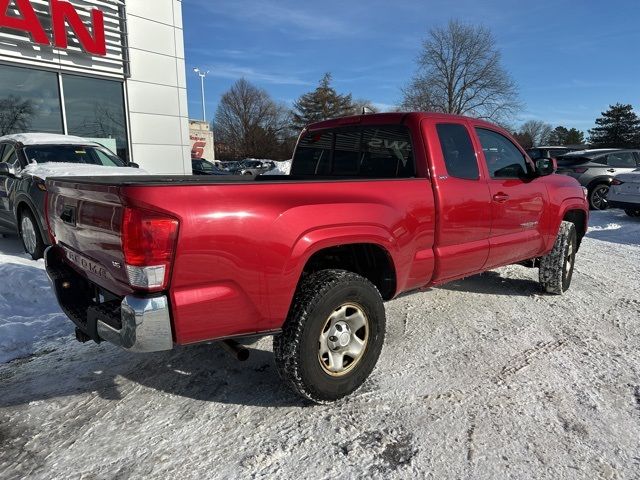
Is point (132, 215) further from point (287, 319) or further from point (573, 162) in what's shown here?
point (573, 162)

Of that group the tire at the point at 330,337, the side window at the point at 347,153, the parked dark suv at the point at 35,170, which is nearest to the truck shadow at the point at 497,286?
the side window at the point at 347,153

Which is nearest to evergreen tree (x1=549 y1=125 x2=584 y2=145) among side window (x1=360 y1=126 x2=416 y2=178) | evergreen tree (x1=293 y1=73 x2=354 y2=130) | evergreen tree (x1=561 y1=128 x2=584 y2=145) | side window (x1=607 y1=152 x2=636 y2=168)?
evergreen tree (x1=561 y1=128 x2=584 y2=145)

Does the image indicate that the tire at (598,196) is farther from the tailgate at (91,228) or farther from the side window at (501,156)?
the tailgate at (91,228)

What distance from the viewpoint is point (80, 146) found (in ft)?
25.0

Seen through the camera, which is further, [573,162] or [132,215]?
[573,162]

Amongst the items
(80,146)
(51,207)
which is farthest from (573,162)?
(51,207)

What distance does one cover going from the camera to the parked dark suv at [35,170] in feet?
20.1

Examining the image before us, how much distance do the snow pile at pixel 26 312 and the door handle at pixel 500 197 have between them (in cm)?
402

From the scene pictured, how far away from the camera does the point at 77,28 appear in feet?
36.9

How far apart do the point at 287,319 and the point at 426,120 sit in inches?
78.3

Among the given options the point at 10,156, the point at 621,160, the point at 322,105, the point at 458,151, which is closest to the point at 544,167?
the point at 458,151

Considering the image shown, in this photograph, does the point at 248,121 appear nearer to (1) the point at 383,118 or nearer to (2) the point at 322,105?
(2) the point at 322,105

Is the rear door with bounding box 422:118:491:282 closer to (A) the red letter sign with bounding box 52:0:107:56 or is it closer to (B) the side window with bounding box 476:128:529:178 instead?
(B) the side window with bounding box 476:128:529:178

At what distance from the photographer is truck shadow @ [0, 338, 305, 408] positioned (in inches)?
118
